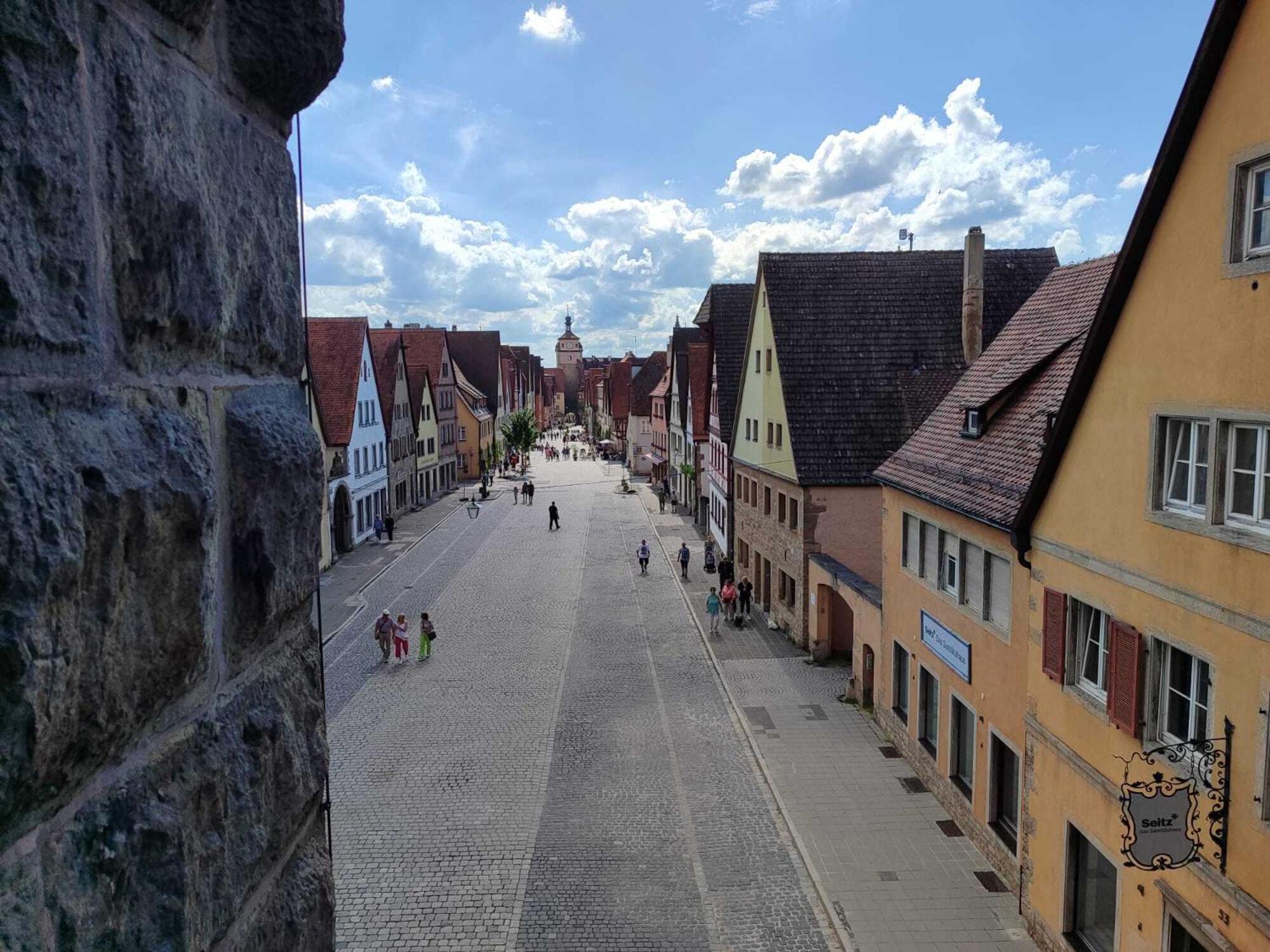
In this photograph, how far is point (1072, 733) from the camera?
392 inches

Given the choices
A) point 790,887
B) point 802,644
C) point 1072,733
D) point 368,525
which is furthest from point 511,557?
point 1072,733

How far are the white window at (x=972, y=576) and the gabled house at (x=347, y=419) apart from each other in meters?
23.7

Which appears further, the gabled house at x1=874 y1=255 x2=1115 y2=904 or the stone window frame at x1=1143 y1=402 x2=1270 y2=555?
the gabled house at x1=874 y1=255 x2=1115 y2=904

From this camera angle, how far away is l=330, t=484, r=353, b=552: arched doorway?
34.7m

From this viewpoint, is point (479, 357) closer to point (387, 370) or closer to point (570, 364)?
point (387, 370)

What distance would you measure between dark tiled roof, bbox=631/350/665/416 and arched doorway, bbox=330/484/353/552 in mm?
33788

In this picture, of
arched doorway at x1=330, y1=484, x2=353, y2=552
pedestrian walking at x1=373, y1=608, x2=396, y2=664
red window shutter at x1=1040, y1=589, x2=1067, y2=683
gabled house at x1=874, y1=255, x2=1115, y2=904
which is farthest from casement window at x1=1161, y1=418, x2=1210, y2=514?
arched doorway at x1=330, y1=484, x2=353, y2=552

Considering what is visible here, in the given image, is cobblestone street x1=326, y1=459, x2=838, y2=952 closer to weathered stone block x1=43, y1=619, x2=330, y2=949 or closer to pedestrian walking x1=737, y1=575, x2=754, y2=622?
pedestrian walking x1=737, y1=575, x2=754, y2=622

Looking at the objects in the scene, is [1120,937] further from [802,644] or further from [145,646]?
[802,644]

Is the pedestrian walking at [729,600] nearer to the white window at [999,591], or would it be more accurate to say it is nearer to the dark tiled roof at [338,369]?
the white window at [999,591]

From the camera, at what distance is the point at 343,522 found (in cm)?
3562

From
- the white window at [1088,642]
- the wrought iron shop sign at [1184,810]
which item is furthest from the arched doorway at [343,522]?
the wrought iron shop sign at [1184,810]

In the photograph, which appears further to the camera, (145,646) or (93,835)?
(145,646)

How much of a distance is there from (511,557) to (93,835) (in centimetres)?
3406
